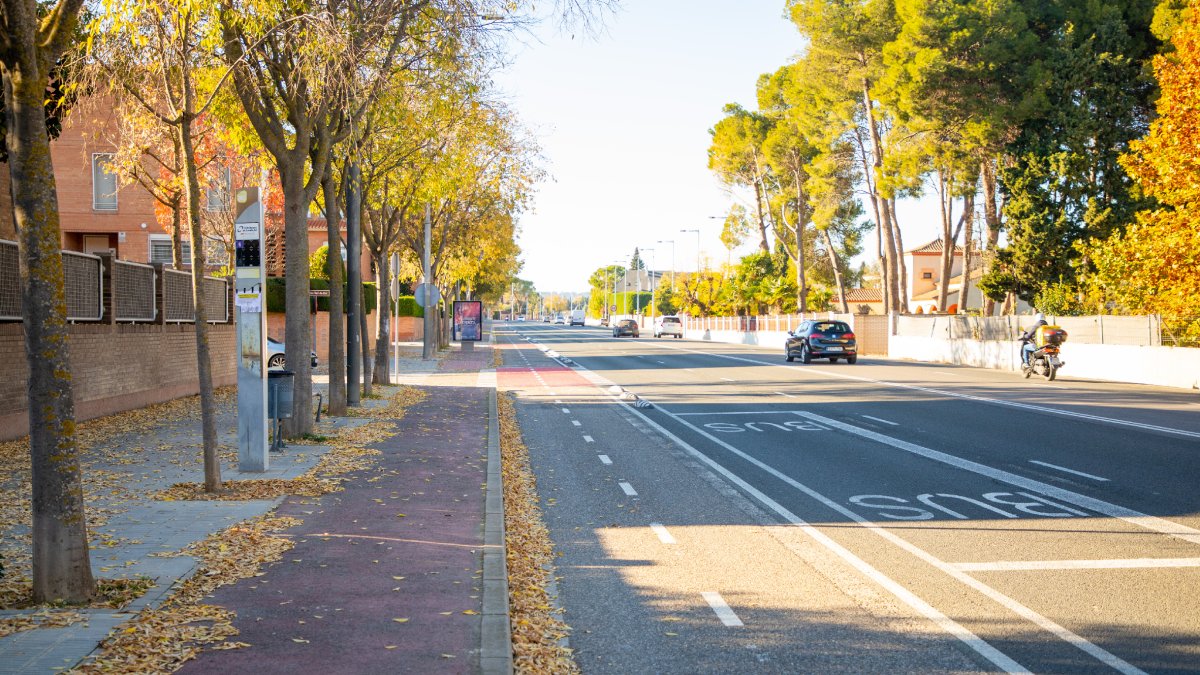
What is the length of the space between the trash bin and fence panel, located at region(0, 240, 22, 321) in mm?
4058

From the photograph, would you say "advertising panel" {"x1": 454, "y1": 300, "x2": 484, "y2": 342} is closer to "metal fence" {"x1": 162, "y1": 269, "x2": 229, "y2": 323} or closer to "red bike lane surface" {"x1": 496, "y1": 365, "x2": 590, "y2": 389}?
"red bike lane surface" {"x1": 496, "y1": 365, "x2": 590, "y2": 389}

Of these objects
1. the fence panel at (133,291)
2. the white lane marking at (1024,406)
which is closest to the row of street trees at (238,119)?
the fence panel at (133,291)

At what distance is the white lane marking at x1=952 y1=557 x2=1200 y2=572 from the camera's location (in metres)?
7.52

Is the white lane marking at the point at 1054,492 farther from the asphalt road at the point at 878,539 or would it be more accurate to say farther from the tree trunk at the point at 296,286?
the tree trunk at the point at 296,286

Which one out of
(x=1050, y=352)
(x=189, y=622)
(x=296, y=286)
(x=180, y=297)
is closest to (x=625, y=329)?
(x=1050, y=352)

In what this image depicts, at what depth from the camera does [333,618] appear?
618cm

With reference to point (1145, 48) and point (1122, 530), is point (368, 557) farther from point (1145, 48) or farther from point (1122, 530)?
point (1145, 48)

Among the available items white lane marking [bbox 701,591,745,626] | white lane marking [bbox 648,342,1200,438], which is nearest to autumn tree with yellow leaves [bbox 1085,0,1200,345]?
white lane marking [bbox 648,342,1200,438]

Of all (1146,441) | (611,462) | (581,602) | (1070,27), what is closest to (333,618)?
(581,602)

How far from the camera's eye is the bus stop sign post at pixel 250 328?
11.7m

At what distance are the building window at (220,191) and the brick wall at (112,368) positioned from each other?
11.8 m

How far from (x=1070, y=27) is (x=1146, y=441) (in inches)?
1113

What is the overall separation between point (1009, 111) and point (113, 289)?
32.8m

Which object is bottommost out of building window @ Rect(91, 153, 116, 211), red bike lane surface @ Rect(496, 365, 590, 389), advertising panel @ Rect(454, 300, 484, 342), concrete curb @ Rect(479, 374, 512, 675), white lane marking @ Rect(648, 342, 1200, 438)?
red bike lane surface @ Rect(496, 365, 590, 389)
